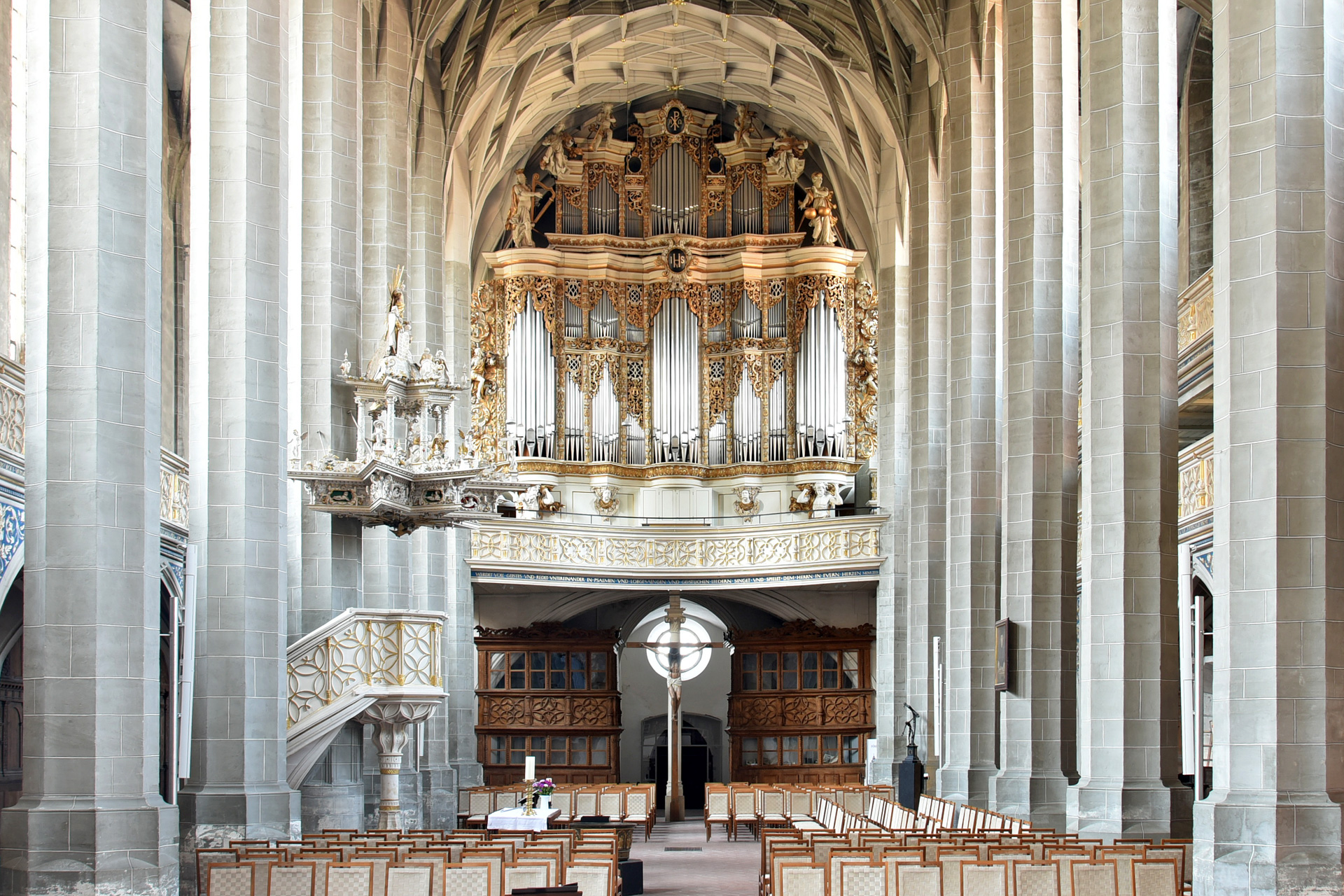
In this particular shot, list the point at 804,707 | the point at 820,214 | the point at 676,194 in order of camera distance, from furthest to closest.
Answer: the point at 676,194 → the point at 820,214 → the point at 804,707

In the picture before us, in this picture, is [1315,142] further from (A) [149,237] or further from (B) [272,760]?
(B) [272,760]

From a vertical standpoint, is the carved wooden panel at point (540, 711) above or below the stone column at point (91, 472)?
below

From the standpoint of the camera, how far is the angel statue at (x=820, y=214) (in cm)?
3350

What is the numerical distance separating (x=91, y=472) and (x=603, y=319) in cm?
2269

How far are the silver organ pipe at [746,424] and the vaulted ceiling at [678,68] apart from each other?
4.51 m

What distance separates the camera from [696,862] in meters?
21.4

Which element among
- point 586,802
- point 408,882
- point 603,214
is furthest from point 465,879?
point 603,214

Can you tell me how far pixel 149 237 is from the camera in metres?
12.0

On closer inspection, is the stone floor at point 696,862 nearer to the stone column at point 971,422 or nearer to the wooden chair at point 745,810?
the wooden chair at point 745,810

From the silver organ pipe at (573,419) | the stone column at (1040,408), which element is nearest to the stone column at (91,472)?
the stone column at (1040,408)

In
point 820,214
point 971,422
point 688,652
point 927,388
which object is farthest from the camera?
point 688,652

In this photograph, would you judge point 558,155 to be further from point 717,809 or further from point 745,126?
point 717,809

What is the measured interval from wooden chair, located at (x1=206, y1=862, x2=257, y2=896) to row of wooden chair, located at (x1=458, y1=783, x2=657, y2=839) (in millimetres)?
13133

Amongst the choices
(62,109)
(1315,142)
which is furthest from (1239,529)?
(62,109)
